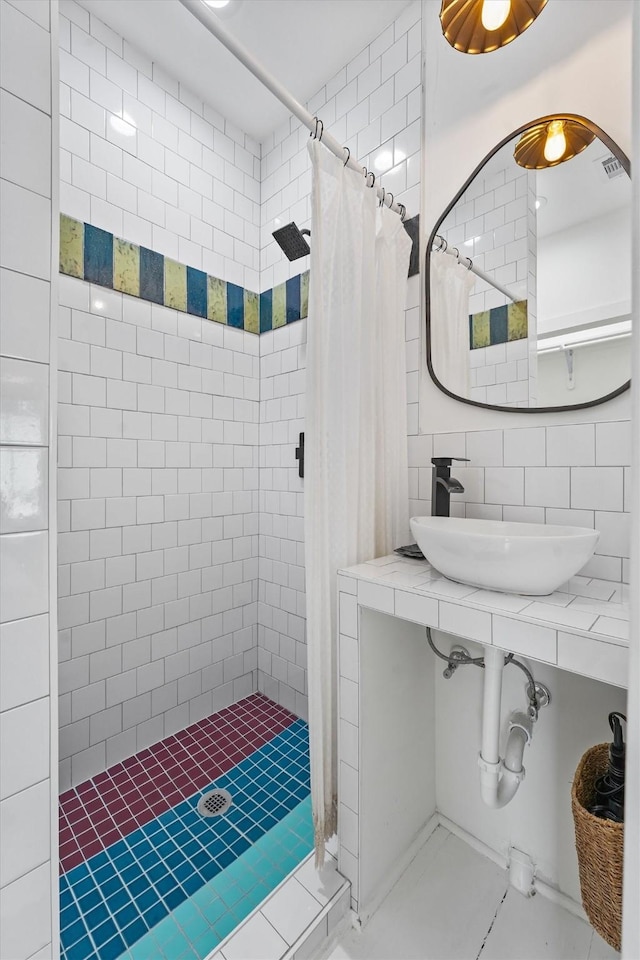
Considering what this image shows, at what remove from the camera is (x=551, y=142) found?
125cm

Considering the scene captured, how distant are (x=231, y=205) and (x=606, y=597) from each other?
2.30 metres

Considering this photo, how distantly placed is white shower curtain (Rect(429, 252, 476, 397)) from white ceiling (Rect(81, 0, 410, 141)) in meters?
1.03

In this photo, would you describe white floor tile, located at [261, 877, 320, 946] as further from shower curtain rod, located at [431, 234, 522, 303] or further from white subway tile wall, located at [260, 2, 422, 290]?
white subway tile wall, located at [260, 2, 422, 290]

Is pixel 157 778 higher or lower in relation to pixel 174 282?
lower

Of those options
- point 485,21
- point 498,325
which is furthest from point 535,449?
point 485,21

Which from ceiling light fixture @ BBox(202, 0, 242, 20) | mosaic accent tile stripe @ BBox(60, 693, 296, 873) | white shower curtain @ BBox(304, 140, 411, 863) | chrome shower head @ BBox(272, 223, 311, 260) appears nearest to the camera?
white shower curtain @ BBox(304, 140, 411, 863)

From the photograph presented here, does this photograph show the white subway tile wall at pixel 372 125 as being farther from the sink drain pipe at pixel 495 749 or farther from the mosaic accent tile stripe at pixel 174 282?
the sink drain pipe at pixel 495 749

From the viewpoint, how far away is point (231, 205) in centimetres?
214

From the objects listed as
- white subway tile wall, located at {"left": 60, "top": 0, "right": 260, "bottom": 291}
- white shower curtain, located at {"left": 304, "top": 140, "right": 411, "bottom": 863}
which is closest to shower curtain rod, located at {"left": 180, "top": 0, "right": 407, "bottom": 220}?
white shower curtain, located at {"left": 304, "top": 140, "right": 411, "bottom": 863}

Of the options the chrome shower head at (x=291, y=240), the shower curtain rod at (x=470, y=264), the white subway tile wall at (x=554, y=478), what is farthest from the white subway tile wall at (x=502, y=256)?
the chrome shower head at (x=291, y=240)

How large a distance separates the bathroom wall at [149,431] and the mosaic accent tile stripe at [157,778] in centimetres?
7

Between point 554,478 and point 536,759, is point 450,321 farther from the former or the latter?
point 536,759

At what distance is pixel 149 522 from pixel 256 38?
2030 mm

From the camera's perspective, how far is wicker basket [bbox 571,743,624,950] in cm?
87
